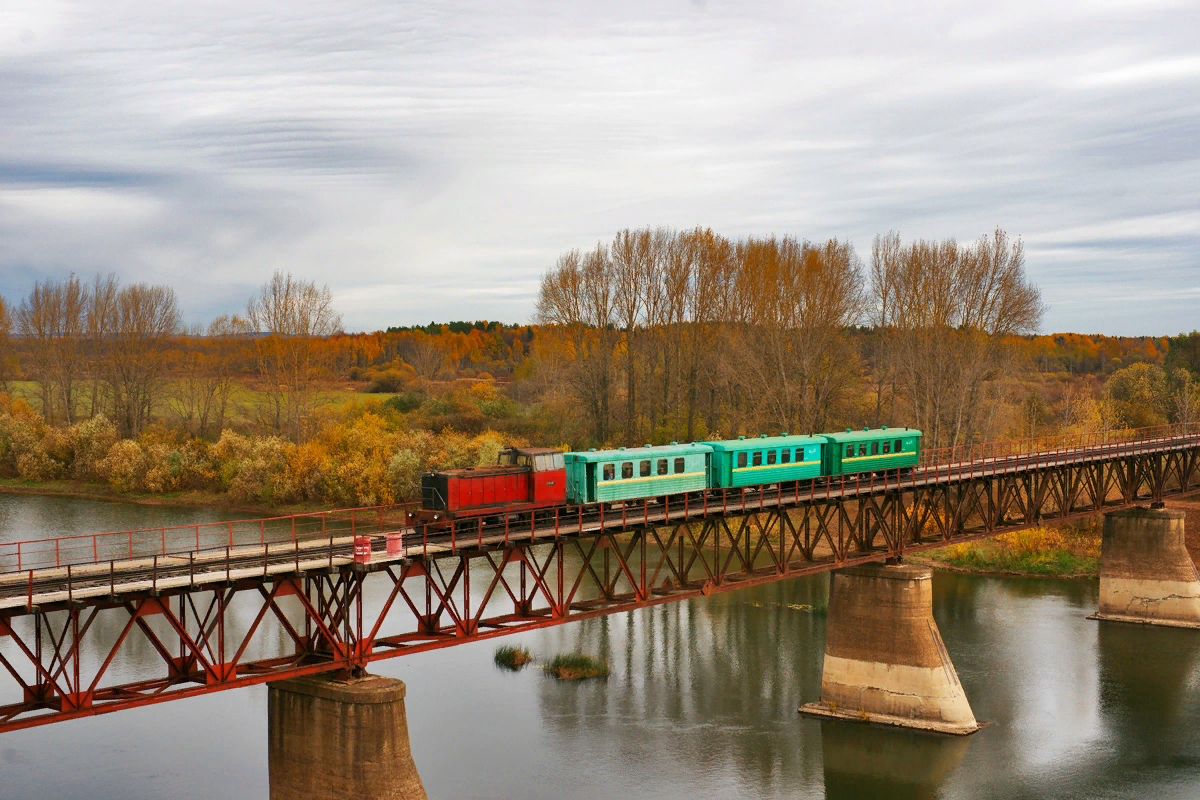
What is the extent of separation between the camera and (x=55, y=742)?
38906 mm

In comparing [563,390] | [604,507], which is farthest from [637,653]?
[563,390]

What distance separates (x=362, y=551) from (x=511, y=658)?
2373 cm

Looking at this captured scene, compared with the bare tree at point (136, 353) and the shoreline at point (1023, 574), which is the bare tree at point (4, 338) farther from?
the shoreline at point (1023, 574)

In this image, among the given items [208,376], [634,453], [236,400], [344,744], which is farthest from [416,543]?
[236,400]

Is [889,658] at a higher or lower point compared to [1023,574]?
higher

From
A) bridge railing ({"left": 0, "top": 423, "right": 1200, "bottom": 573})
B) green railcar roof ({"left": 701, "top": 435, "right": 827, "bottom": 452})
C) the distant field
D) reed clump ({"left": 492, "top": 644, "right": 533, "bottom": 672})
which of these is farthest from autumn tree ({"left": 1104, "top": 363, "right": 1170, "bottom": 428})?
the distant field

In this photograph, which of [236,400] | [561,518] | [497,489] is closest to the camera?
[497,489]

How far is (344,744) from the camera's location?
2509 cm

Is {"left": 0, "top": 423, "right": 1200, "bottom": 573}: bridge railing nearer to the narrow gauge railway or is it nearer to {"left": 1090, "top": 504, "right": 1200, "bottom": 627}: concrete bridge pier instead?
the narrow gauge railway

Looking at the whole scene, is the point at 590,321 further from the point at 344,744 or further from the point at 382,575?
the point at 344,744

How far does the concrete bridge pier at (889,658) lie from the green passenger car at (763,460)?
449 centimetres

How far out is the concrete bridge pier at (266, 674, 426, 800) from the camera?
24.8 m

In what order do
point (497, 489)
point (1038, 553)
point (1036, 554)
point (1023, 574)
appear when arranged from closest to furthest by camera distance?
1. point (497, 489)
2. point (1023, 574)
3. point (1036, 554)
4. point (1038, 553)

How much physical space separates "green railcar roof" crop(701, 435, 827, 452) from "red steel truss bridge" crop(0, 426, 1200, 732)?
1823mm
